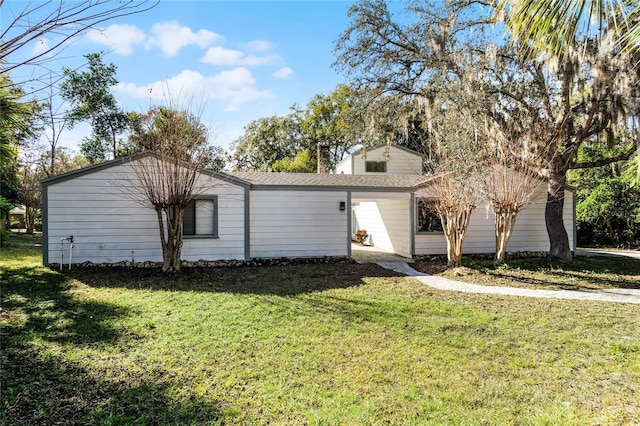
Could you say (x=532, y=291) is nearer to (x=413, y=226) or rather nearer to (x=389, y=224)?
(x=413, y=226)

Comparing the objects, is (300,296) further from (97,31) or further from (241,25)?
(97,31)

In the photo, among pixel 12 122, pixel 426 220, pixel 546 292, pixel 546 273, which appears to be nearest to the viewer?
pixel 12 122

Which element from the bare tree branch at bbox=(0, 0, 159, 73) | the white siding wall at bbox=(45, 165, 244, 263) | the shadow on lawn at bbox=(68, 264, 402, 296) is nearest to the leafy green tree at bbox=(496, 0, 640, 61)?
the bare tree branch at bbox=(0, 0, 159, 73)

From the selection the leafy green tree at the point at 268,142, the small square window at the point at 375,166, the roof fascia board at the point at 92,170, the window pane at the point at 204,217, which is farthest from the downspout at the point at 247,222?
the leafy green tree at the point at 268,142

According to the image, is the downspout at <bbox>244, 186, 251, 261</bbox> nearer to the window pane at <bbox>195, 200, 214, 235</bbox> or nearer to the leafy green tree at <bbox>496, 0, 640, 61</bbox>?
the window pane at <bbox>195, 200, 214, 235</bbox>

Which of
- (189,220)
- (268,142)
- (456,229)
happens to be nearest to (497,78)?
(456,229)

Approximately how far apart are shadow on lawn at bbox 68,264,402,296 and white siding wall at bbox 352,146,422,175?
30.4ft

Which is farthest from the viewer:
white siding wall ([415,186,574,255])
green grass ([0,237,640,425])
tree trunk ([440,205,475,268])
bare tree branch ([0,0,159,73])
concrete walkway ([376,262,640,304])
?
white siding wall ([415,186,574,255])

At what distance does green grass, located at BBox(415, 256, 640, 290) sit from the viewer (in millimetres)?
7992

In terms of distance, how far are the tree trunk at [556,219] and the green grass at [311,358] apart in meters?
5.17

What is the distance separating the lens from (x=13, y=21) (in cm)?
165

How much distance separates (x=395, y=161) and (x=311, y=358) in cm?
1614

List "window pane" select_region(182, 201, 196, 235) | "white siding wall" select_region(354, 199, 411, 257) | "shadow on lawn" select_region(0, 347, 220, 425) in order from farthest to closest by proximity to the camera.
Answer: "white siding wall" select_region(354, 199, 411, 257)
"window pane" select_region(182, 201, 196, 235)
"shadow on lawn" select_region(0, 347, 220, 425)

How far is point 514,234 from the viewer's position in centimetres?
1194
